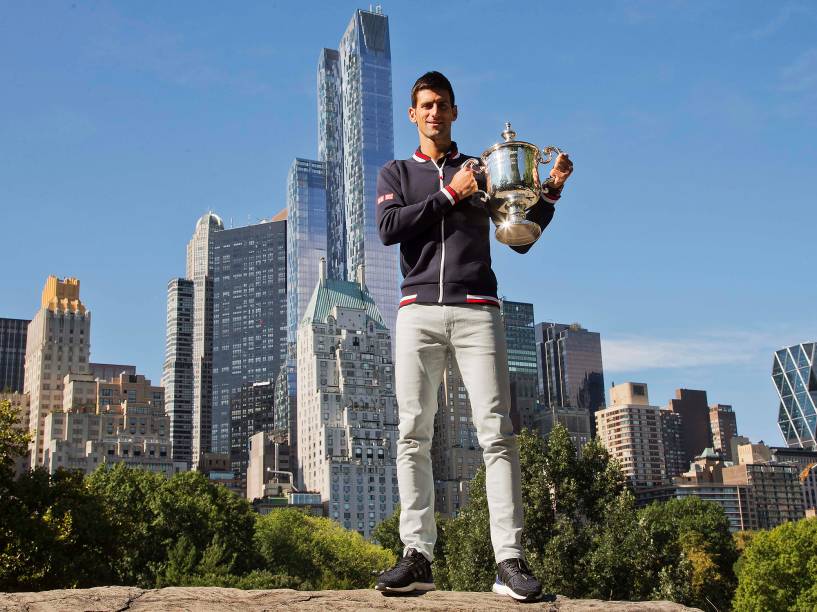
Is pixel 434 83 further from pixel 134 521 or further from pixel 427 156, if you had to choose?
pixel 134 521

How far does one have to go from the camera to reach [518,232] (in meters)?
9.16

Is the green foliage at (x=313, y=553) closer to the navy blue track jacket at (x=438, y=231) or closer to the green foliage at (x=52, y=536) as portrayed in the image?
the green foliage at (x=52, y=536)

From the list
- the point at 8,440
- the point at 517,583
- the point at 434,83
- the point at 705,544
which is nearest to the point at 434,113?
the point at 434,83

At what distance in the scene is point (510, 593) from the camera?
27.6ft

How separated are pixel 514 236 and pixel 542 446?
18946mm

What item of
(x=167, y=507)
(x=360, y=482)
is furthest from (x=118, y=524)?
(x=360, y=482)

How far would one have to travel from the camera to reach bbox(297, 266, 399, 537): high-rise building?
485 ft

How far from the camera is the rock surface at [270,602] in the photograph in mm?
8242

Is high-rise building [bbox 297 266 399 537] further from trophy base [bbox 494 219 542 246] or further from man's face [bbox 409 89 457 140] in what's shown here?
trophy base [bbox 494 219 542 246]

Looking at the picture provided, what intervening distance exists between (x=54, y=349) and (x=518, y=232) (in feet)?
628

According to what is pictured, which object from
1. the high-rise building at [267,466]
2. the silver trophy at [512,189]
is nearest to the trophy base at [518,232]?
the silver trophy at [512,189]

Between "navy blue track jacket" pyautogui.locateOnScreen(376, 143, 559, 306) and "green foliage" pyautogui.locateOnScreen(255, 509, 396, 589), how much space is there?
6921 centimetres

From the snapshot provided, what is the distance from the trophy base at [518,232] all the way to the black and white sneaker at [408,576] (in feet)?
10.1

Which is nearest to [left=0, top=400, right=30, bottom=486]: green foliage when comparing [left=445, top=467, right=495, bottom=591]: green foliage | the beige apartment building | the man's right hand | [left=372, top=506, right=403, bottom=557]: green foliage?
[left=445, top=467, right=495, bottom=591]: green foliage
